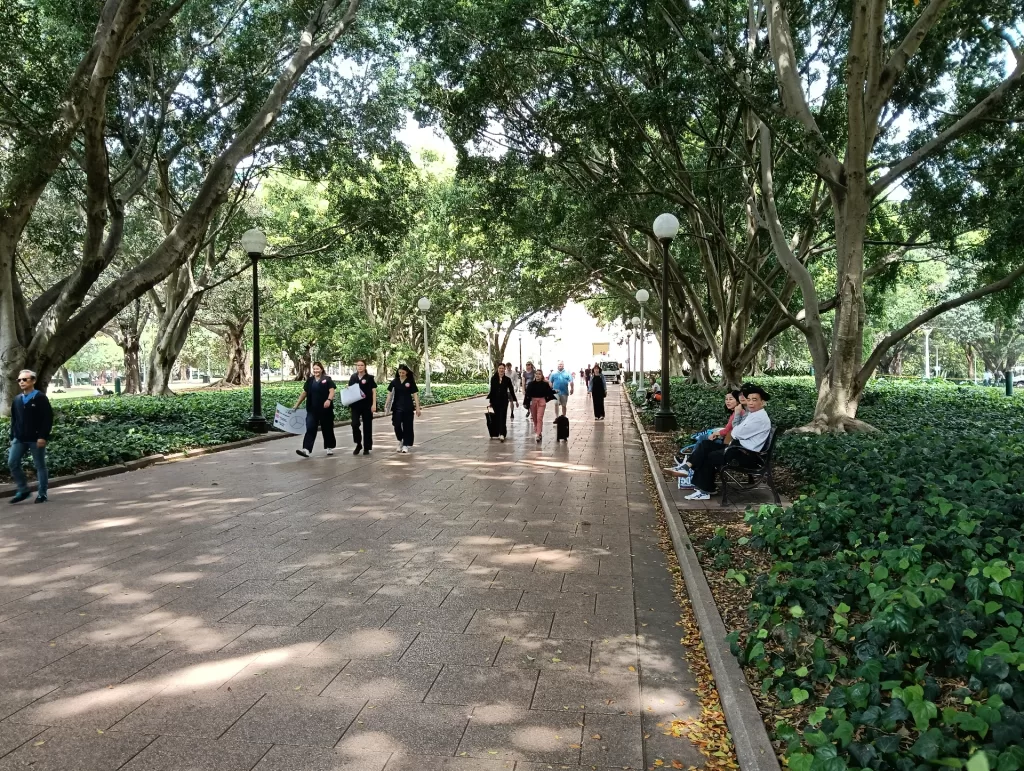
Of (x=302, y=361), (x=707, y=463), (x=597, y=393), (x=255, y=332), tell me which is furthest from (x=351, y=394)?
(x=302, y=361)

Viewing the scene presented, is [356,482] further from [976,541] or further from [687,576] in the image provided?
[976,541]

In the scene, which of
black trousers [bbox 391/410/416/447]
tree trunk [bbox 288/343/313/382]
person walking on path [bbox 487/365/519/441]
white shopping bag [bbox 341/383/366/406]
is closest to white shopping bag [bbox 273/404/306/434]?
white shopping bag [bbox 341/383/366/406]

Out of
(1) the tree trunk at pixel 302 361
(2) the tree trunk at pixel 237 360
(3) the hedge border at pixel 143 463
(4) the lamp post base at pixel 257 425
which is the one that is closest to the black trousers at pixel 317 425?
(3) the hedge border at pixel 143 463

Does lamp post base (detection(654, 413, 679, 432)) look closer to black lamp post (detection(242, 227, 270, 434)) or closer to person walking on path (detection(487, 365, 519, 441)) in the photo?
person walking on path (detection(487, 365, 519, 441))

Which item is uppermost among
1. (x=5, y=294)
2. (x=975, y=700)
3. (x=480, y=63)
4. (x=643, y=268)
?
(x=480, y=63)

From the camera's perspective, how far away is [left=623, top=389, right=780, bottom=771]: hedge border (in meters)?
2.83

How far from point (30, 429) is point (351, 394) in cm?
507

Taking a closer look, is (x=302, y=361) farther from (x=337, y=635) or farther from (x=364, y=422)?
(x=337, y=635)

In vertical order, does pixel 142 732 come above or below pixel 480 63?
below

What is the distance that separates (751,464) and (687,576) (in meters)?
2.49

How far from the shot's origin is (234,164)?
14.3 m

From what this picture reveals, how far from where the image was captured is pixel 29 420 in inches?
322

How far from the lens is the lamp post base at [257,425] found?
52.0ft

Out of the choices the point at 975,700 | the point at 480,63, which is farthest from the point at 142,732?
the point at 480,63
